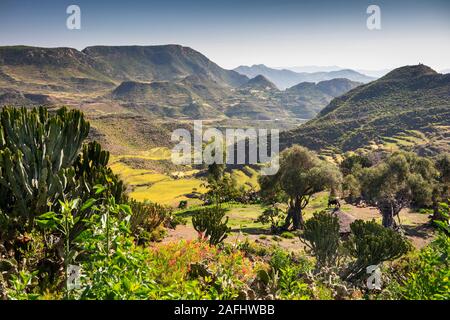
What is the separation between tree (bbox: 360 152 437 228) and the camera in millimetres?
33000

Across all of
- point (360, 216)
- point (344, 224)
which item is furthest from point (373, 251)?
point (360, 216)

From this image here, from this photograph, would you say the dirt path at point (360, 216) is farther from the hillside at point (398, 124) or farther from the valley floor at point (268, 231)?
the hillside at point (398, 124)

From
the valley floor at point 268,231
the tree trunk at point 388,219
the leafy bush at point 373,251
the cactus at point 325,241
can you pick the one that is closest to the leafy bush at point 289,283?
the cactus at point 325,241

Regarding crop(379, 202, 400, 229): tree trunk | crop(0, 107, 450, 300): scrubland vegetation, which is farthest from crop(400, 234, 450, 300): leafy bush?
crop(379, 202, 400, 229): tree trunk

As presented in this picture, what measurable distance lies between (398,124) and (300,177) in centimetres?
13001

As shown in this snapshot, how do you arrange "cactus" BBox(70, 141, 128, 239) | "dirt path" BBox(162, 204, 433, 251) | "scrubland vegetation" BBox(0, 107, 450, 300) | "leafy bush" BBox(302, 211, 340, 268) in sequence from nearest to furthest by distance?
"scrubland vegetation" BBox(0, 107, 450, 300), "cactus" BBox(70, 141, 128, 239), "leafy bush" BBox(302, 211, 340, 268), "dirt path" BBox(162, 204, 433, 251)

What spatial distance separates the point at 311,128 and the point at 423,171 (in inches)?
5103

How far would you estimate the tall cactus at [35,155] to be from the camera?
34.1 ft

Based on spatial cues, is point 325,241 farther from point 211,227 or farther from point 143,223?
point 143,223

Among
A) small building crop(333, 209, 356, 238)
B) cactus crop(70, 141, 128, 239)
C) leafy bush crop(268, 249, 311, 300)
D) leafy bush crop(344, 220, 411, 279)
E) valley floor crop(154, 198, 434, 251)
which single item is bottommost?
valley floor crop(154, 198, 434, 251)

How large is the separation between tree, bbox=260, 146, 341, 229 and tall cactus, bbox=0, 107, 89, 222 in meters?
23.7

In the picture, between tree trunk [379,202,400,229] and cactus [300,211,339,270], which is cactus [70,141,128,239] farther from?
tree trunk [379,202,400,229]

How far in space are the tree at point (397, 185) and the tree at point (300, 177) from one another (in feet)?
15.2
